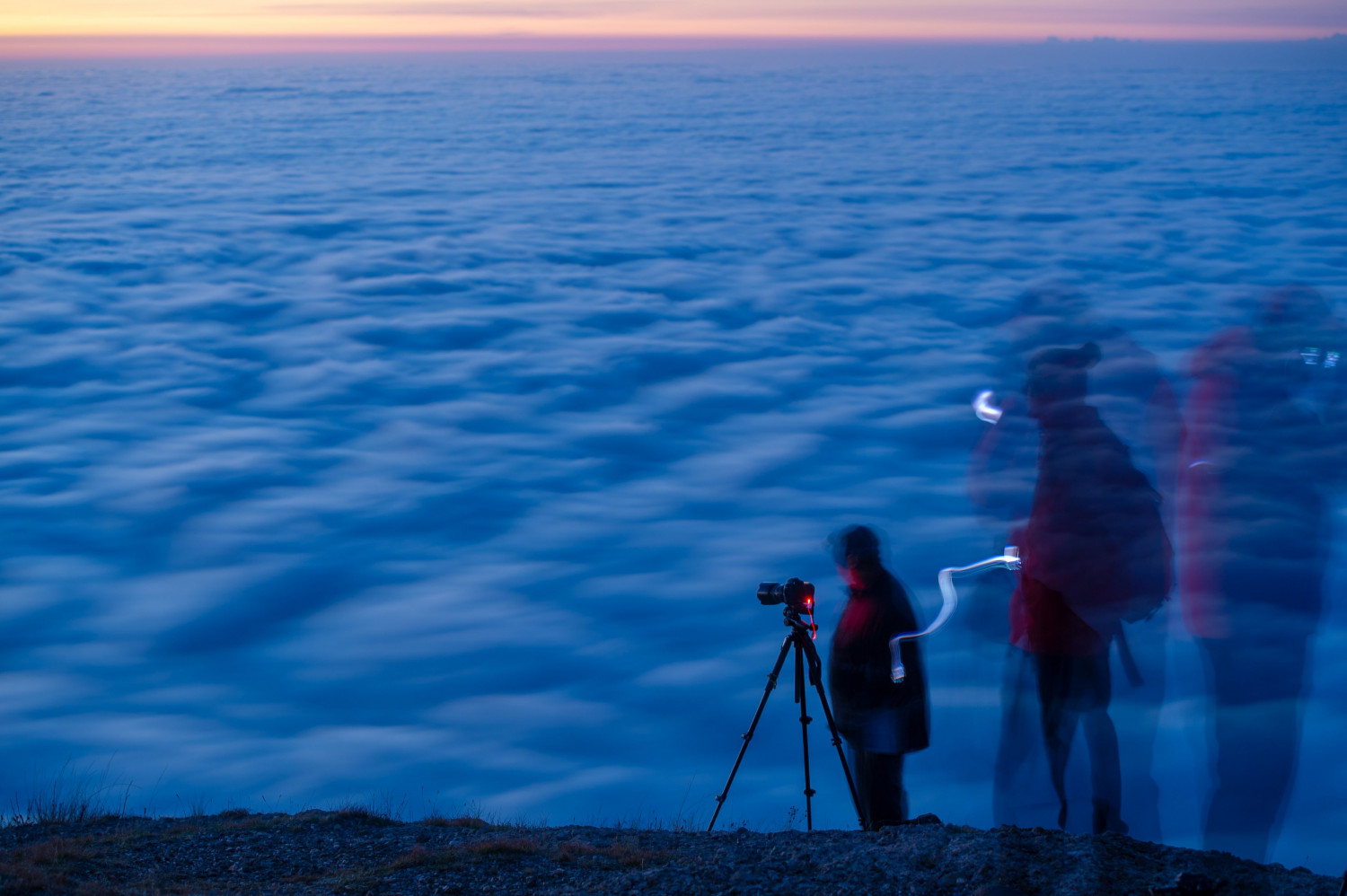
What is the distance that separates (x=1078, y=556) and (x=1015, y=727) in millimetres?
835

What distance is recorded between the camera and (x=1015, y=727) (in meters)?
3.79

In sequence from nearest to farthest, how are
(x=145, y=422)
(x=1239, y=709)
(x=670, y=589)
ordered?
(x=1239, y=709), (x=670, y=589), (x=145, y=422)

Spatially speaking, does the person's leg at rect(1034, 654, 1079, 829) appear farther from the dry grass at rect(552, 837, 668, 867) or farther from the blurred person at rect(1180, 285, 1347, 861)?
the dry grass at rect(552, 837, 668, 867)

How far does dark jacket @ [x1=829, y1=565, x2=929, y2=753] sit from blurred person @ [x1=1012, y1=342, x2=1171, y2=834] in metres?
0.38

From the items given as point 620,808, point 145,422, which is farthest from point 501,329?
point 620,808

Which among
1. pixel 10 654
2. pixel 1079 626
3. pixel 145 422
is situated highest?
pixel 145 422

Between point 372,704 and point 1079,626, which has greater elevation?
point 372,704

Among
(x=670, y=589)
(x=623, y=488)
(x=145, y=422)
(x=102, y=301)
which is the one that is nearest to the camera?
(x=670, y=589)

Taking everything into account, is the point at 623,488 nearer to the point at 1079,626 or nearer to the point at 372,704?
the point at 372,704

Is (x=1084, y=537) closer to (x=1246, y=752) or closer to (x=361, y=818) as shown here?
(x=1246, y=752)

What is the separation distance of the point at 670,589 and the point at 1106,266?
67.8ft

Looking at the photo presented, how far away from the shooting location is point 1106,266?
87.4 ft

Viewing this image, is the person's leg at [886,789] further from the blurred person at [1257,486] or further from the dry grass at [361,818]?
the dry grass at [361,818]

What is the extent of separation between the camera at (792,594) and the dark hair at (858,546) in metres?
0.18
